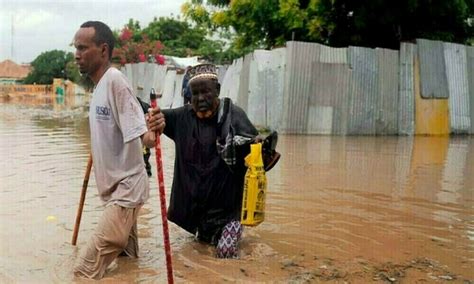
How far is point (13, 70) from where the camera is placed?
81625mm

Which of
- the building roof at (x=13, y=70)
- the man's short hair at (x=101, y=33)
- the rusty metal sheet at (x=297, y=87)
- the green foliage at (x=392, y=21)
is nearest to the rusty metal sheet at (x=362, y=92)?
the rusty metal sheet at (x=297, y=87)

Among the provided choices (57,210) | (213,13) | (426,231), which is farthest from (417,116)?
(57,210)

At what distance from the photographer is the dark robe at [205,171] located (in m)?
4.61

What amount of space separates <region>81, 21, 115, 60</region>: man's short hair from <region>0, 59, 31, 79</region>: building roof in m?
80.0

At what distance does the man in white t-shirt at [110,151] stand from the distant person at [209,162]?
0.78 meters

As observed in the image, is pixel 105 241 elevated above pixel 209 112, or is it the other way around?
pixel 209 112

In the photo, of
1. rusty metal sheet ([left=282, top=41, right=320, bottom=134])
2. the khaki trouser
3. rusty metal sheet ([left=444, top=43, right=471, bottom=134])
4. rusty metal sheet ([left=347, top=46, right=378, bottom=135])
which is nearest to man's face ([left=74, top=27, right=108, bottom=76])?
the khaki trouser

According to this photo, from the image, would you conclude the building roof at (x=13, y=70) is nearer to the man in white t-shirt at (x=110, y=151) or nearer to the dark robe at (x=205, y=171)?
the dark robe at (x=205, y=171)

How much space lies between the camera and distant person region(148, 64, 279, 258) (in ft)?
14.8

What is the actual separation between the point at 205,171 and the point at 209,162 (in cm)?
8

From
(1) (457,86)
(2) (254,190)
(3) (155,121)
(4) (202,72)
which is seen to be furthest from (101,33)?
(1) (457,86)

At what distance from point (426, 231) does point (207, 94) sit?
7.91ft

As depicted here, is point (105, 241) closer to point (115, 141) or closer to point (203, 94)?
point (115, 141)

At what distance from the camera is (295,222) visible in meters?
5.71
